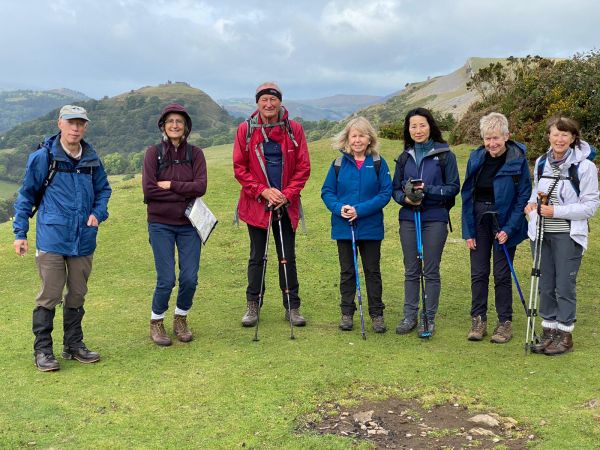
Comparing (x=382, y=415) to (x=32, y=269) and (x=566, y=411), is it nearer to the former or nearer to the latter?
(x=566, y=411)

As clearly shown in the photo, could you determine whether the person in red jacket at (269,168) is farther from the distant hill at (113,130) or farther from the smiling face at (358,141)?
the distant hill at (113,130)

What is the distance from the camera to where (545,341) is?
21.5 ft

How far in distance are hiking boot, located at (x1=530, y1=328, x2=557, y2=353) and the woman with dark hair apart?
3.73ft

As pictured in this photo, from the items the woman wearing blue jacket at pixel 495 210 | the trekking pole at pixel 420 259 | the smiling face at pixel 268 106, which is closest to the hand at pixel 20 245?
the smiling face at pixel 268 106

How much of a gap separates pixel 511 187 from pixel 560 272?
102 cm

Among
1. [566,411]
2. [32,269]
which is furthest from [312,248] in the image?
[566,411]

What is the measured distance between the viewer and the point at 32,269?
433 inches

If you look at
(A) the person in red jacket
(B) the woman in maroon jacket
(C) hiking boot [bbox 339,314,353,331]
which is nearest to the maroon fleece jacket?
(B) the woman in maroon jacket

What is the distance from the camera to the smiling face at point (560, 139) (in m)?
6.22

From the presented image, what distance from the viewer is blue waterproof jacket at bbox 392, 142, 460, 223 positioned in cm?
687

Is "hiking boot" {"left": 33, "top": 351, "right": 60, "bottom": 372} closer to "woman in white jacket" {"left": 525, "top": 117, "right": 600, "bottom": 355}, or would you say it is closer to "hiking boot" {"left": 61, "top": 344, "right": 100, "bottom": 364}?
"hiking boot" {"left": 61, "top": 344, "right": 100, "bottom": 364}

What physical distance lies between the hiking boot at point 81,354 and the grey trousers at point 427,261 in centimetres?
352

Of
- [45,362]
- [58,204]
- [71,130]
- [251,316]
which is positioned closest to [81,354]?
[45,362]

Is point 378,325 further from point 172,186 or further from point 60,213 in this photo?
point 60,213
